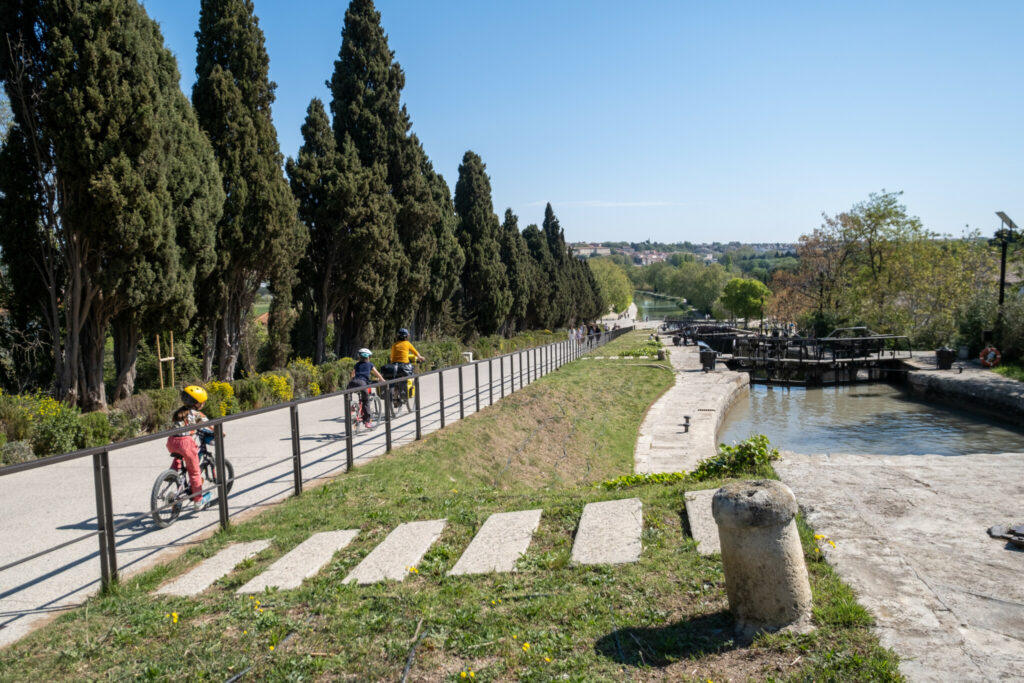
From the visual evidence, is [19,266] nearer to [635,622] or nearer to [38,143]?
[38,143]

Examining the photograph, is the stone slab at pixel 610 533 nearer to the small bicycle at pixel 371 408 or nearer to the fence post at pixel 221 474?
the fence post at pixel 221 474

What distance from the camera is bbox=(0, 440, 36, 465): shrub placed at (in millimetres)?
8852

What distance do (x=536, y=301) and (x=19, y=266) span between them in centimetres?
3218

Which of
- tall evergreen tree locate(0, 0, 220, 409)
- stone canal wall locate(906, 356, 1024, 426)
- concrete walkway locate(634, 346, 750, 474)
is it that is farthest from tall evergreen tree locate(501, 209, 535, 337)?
tall evergreen tree locate(0, 0, 220, 409)

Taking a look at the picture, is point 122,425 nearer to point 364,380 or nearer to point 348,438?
point 364,380

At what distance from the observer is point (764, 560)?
3605 millimetres

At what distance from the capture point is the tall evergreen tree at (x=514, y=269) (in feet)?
121

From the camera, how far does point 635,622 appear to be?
388 centimetres

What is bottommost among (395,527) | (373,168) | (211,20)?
(395,527)

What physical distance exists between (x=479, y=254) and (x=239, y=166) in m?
16.8

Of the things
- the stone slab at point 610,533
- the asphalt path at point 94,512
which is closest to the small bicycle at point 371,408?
the asphalt path at point 94,512

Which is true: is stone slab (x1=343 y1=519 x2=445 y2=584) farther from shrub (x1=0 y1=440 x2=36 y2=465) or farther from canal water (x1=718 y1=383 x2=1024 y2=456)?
canal water (x1=718 y1=383 x2=1024 y2=456)

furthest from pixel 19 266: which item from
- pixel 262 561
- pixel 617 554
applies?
pixel 617 554

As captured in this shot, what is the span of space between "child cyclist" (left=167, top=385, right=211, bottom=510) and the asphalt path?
0.28m
